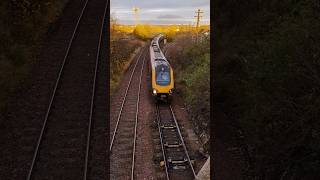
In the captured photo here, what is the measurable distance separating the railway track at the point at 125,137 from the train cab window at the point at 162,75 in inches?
68.6

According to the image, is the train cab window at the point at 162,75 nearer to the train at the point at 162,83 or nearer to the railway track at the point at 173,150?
the train at the point at 162,83

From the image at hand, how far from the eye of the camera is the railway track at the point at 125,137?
589 inches
